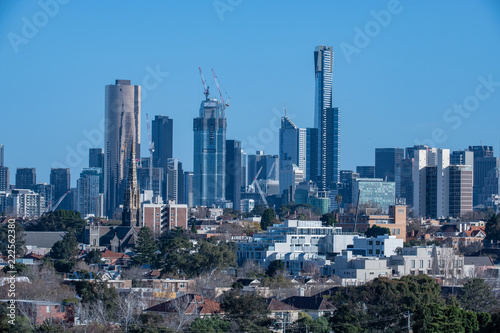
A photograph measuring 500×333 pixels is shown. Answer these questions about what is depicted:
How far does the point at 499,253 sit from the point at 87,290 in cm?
5555

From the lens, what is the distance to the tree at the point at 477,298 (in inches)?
2229

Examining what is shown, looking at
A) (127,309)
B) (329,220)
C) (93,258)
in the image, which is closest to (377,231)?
(329,220)

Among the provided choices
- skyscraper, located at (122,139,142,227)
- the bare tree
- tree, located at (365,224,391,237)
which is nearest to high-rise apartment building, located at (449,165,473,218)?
skyscraper, located at (122,139,142,227)

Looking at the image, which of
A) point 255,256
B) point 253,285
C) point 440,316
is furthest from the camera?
point 255,256

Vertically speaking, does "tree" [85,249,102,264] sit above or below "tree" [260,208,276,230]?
below

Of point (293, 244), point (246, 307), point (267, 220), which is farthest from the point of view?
point (267, 220)

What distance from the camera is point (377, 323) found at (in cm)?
5075

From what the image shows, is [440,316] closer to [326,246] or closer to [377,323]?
[377,323]

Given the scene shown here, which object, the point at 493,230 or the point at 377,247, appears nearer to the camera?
the point at 377,247

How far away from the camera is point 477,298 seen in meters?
57.8

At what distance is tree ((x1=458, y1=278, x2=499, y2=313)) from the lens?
5662 centimetres

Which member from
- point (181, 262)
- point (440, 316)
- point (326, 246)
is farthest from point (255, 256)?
point (440, 316)

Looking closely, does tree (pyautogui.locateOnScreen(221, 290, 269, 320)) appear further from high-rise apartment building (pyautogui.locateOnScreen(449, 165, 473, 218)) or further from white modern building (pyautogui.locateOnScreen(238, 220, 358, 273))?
high-rise apartment building (pyautogui.locateOnScreen(449, 165, 473, 218))

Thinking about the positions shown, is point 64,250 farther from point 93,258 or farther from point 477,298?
point 477,298
